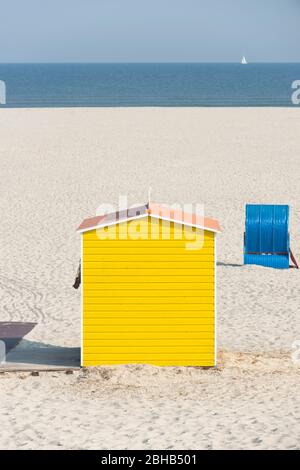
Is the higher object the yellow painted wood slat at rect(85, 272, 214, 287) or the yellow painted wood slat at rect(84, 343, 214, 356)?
the yellow painted wood slat at rect(85, 272, 214, 287)

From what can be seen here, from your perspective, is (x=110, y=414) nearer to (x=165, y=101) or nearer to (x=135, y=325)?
(x=135, y=325)

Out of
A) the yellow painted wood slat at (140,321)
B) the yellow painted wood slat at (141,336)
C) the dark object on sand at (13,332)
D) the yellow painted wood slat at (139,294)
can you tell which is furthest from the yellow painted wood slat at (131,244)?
the dark object on sand at (13,332)

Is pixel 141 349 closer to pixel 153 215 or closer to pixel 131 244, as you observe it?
pixel 131 244

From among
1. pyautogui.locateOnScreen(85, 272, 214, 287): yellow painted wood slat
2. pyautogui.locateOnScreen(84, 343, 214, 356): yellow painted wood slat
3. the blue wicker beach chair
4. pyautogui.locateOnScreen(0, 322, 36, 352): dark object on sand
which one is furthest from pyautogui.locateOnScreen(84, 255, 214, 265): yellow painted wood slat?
the blue wicker beach chair

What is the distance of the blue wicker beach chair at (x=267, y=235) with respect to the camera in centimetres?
1603

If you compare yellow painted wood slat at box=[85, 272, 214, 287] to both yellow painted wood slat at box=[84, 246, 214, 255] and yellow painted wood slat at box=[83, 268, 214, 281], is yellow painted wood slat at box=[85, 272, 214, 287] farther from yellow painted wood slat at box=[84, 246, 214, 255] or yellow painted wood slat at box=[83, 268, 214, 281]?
yellow painted wood slat at box=[84, 246, 214, 255]

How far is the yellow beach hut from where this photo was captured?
1028 cm

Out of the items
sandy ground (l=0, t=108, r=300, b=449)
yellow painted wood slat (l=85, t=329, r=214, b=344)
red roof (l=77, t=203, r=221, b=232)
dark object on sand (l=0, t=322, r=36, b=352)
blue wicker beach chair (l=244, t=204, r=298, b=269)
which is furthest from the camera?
blue wicker beach chair (l=244, t=204, r=298, b=269)

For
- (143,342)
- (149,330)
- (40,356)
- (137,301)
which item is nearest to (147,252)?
(137,301)

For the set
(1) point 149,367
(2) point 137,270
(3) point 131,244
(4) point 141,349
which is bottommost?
(1) point 149,367

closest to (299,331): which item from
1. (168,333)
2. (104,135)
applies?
(168,333)

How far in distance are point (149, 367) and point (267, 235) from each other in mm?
6379

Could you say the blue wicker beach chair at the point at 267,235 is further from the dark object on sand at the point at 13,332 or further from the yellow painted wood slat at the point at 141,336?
the yellow painted wood slat at the point at 141,336

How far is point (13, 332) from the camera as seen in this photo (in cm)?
1218
